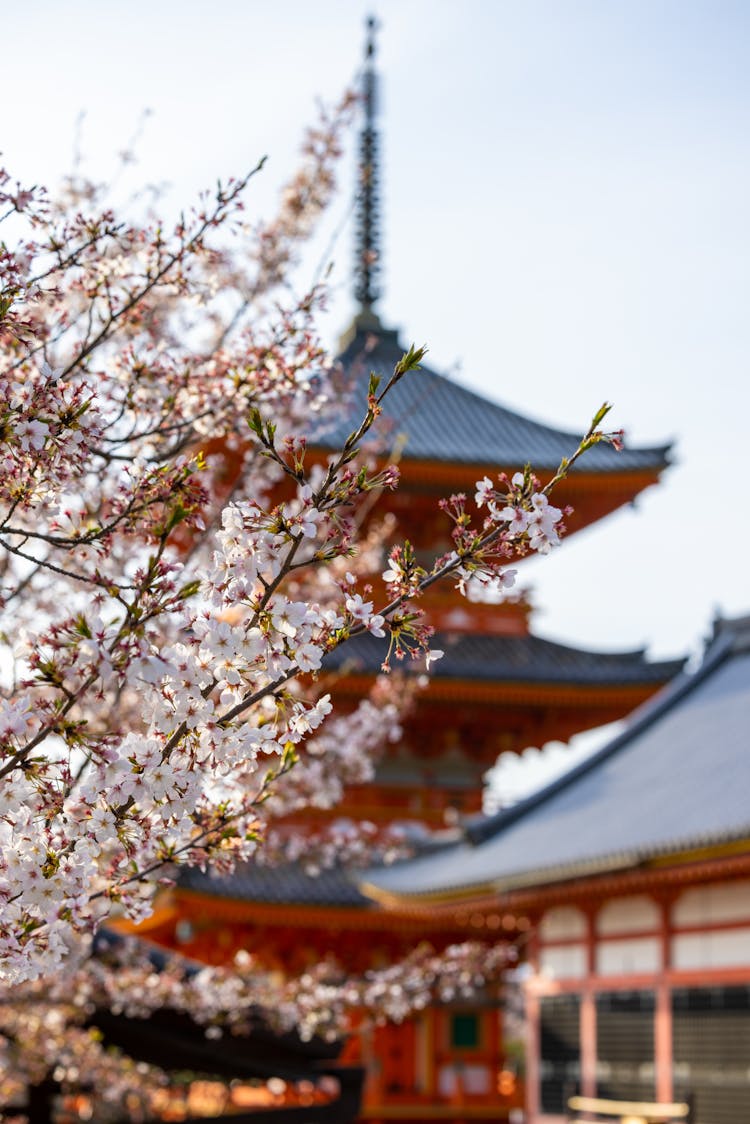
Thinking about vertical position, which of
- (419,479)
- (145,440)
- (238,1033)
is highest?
(419,479)

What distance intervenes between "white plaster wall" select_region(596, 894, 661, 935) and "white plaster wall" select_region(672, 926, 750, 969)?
0.46 metres

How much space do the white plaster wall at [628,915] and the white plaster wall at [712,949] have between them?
457 mm

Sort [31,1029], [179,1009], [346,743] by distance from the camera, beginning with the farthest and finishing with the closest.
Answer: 1. [346,743]
2. [31,1029]
3. [179,1009]

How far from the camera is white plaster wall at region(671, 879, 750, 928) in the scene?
528 inches

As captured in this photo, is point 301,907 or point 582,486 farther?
point 582,486

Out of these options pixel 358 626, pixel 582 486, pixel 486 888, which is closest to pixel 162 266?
pixel 358 626

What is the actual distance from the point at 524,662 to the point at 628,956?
20.5 feet

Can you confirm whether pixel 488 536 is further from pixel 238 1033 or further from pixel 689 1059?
pixel 689 1059

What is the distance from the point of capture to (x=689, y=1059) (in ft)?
44.9

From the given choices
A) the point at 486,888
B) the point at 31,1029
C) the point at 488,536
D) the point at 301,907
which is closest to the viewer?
the point at 488,536

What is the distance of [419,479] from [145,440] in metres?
15.2

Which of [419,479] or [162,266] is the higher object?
[419,479]

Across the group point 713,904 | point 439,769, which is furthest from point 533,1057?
point 439,769

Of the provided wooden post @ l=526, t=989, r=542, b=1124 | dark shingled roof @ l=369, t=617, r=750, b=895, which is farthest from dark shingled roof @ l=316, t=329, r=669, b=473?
wooden post @ l=526, t=989, r=542, b=1124
